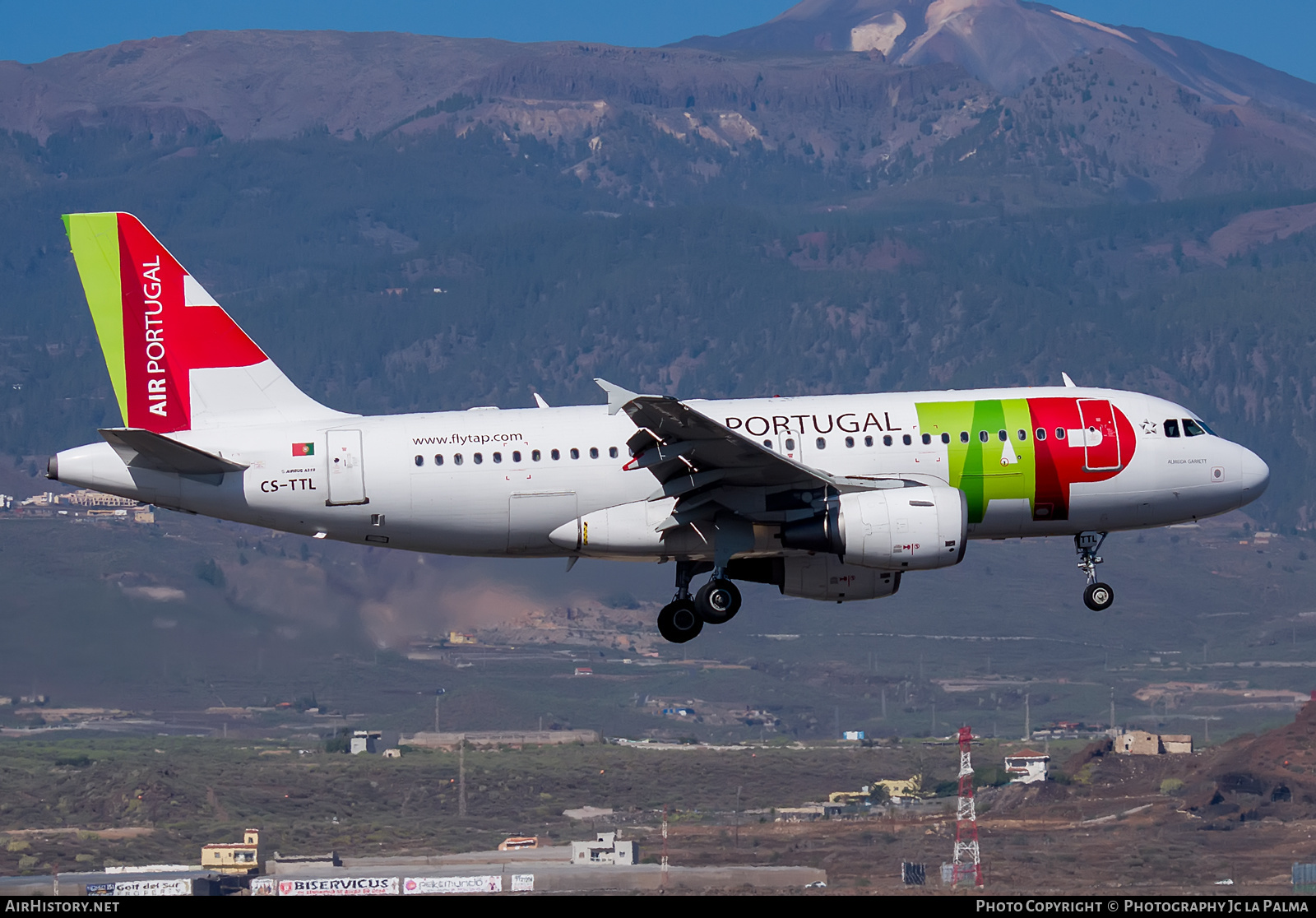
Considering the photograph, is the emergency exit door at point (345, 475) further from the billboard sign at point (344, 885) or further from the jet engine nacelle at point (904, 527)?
the billboard sign at point (344, 885)

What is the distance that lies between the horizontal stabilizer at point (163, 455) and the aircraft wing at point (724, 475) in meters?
9.81

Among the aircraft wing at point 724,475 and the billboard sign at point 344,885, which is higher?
the aircraft wing at point 724,475

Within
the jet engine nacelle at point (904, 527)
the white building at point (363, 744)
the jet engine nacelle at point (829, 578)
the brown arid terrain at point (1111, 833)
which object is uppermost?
the jet engine nacelle at point (904, 527)

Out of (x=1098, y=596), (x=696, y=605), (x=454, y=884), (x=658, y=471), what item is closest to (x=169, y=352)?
(x=658, y=471)

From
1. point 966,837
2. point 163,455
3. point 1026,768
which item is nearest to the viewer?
point 163,455

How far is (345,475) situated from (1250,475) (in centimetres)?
2278

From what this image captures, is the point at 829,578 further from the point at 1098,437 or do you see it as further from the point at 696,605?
the point at 1098,437

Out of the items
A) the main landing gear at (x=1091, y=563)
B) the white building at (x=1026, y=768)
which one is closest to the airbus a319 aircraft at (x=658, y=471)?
the main landing gear at (x=1091, y=563)

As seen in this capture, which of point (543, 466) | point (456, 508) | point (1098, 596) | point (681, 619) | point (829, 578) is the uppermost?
point (543, 466)

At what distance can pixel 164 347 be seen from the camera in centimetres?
5112

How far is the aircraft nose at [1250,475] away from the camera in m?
52.1

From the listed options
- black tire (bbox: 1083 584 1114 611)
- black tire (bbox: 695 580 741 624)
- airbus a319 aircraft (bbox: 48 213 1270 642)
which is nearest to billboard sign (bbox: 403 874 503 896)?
airbus a319 aircraft (bbox: 48 213 1270 642)

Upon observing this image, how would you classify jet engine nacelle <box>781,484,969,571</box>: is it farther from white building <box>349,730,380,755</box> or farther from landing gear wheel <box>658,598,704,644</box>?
white building <box>349,730,380,755</box>

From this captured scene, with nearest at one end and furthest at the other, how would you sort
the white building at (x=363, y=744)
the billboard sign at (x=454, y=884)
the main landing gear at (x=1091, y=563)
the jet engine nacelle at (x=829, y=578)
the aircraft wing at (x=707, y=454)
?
the aircraft wing at (x=707, y=454) → the jet engine nacelle at (x=829, y=578) → the main landing gear at (x=1091, y=563) → the billboard sign at (x=454, y=884) → the white building at (x=363, y=744)
